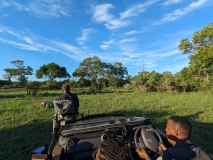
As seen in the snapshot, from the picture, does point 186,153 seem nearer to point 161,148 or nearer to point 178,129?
point 178,129

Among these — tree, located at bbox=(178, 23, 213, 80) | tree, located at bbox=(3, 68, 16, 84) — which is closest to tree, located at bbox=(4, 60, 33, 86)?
tree, located at bbox=(3, 68, 16, 84)

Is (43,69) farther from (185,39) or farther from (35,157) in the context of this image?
(35,157)

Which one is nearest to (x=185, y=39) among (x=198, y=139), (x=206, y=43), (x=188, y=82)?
(x=206, y=43)

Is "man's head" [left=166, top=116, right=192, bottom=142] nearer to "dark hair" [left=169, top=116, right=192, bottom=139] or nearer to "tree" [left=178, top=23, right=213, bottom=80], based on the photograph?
"dark hair" [left=169, top=116, right=192, bottom=139]

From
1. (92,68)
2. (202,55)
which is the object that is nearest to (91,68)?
(92,68)

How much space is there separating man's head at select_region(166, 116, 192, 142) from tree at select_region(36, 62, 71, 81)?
45736 mm

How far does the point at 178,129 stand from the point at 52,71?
4726 centimetres

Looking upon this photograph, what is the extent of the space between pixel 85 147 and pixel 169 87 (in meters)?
17.1

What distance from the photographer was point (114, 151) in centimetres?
131

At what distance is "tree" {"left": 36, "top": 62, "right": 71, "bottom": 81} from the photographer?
1834 inches

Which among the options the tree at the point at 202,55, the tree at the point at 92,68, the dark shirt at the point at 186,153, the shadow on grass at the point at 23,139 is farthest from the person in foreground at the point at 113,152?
the tree at the point at 92,68

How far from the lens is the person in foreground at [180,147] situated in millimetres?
1460

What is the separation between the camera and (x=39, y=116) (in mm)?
7102

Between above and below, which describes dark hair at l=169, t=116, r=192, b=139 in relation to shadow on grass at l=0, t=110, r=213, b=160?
above
